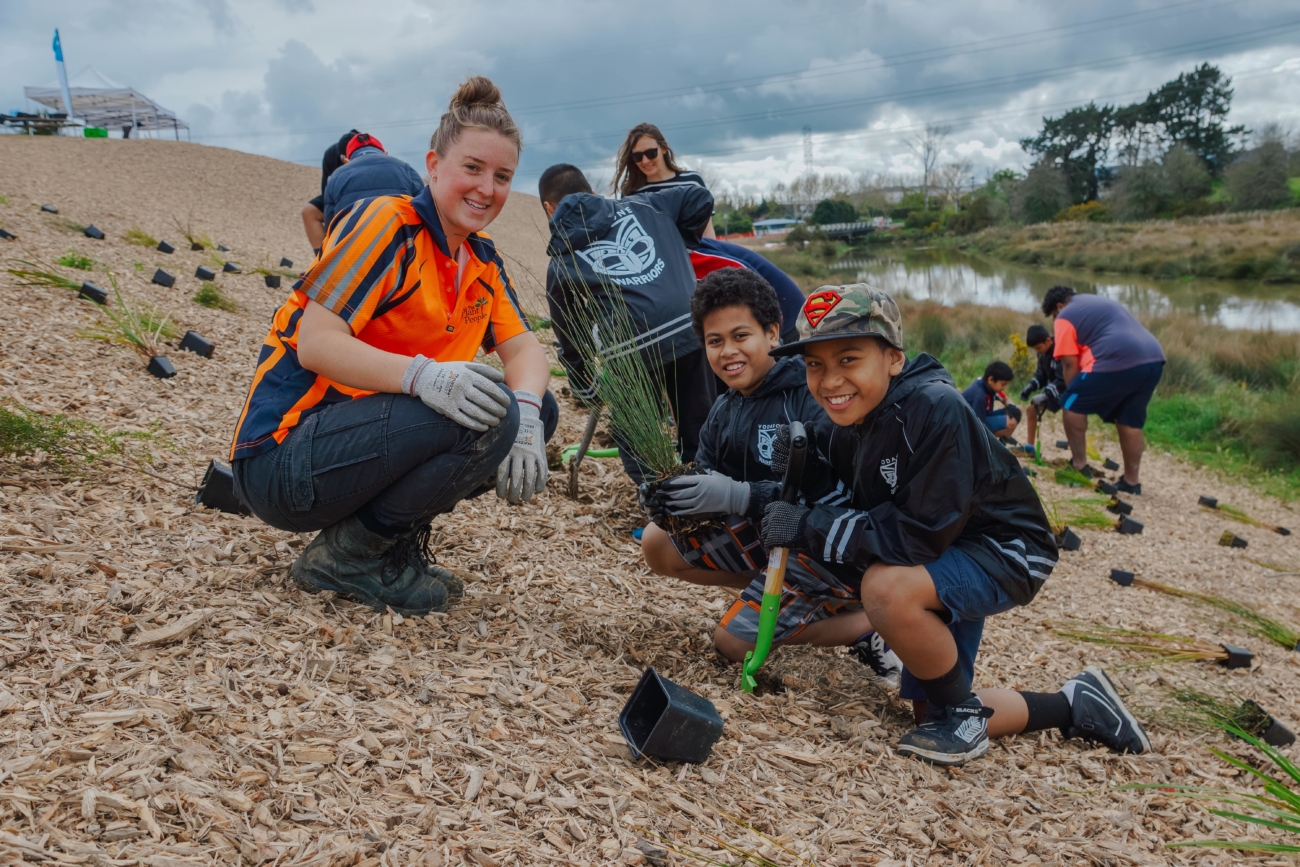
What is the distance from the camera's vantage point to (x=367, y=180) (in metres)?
3.55

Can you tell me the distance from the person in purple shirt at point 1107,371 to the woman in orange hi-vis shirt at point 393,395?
6.08 meters

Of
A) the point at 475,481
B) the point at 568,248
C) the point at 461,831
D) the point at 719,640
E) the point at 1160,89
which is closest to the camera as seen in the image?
the point at 461,831

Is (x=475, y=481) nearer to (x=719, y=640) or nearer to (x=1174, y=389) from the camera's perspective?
(x=719, y=640)

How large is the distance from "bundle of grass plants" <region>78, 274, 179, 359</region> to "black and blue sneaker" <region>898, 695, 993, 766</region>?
386 centimetres

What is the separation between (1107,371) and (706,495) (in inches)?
227

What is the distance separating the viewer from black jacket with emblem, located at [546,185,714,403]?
3.40 m

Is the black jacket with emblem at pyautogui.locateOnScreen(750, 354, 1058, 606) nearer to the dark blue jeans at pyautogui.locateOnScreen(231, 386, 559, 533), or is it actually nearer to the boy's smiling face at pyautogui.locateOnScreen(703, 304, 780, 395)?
the boy's smiling face at pyautogui.locateOnScreen(703, 304, 780, 395)

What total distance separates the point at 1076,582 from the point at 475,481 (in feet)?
11.9

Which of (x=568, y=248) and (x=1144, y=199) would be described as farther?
(x=1144, y=199)

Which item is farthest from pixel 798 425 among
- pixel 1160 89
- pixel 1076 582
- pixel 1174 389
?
pixel 1160 89

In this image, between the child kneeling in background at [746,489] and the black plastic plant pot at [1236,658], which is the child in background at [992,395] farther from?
the child kneeling in background at [746,489]

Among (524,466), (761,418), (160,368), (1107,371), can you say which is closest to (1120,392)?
(1107,371)

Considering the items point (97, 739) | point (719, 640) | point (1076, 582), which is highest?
point (97, 739)

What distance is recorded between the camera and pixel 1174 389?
10609 millimetres
